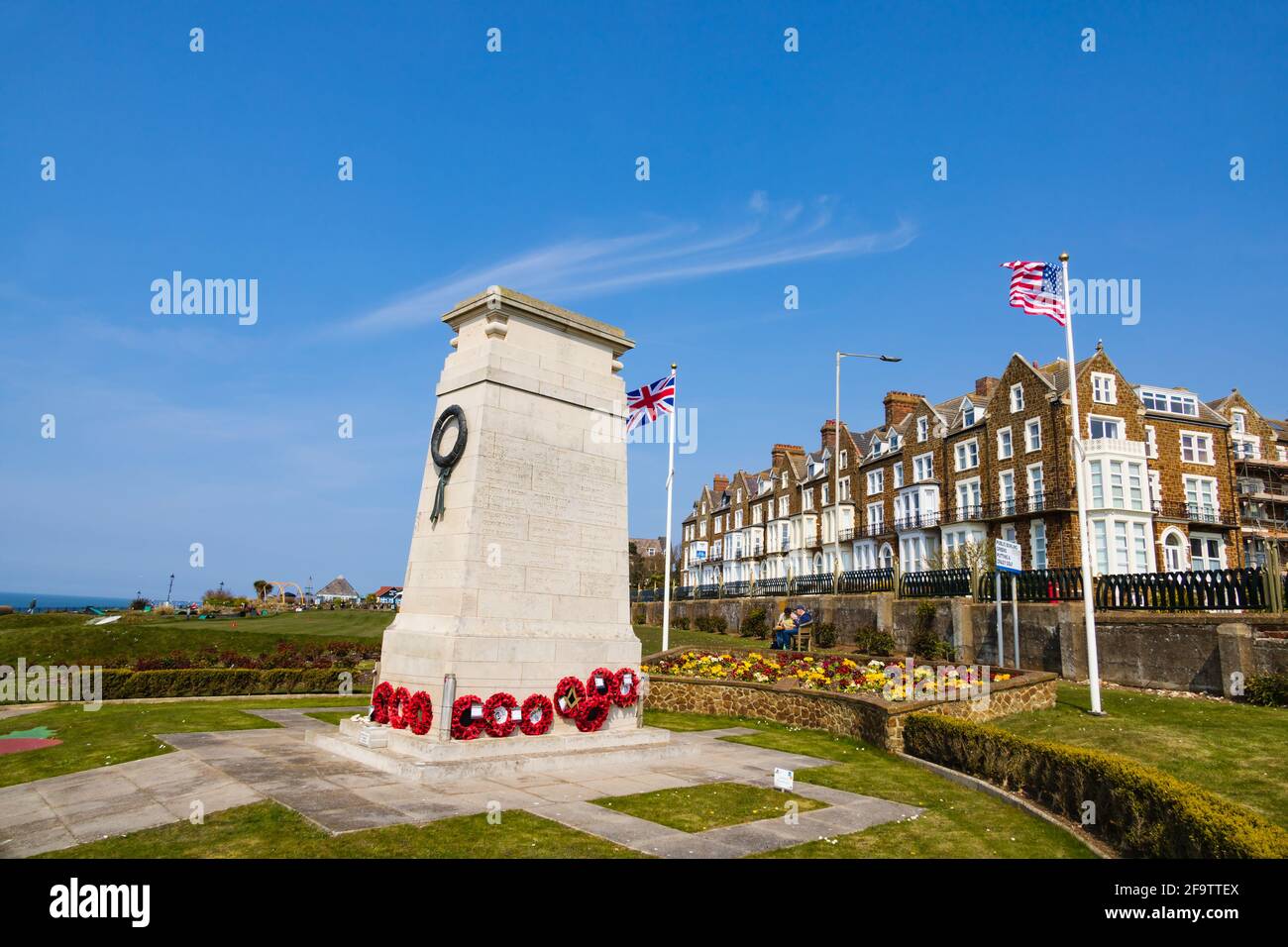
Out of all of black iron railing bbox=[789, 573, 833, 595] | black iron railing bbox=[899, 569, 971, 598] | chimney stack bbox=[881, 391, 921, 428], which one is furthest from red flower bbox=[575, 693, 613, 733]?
chimney stack bbox=[881, 391, 921, 428]

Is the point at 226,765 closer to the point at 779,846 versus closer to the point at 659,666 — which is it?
the point at 779,846

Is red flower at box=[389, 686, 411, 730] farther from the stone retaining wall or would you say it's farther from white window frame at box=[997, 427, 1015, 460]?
white window frame at box=[997, 427, 1015, 460]

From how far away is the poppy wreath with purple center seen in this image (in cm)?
1374

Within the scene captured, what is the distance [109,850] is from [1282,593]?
2551 centimetres

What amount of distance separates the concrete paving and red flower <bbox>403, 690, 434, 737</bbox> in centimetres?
98

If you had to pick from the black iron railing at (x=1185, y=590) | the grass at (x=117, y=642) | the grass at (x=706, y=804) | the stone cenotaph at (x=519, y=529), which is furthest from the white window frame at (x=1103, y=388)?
the grass at (x=706, y=804)

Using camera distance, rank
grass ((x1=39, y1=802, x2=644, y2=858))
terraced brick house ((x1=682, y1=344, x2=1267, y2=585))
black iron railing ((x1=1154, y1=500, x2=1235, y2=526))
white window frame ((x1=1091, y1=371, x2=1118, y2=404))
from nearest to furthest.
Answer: grass ((x1=39, y1=802, x2=644, y2=858)) → terraced brick house ((x1=682, y1=344, x2=1267, y2=585)) → white window frame ((x1=1091, y1=371, x2=1118, y2=404)) → black iron railing ((x1=1154, y1=500, x2=1235, y2=526))

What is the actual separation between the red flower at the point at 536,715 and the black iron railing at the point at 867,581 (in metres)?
28.4

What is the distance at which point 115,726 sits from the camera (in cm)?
1481

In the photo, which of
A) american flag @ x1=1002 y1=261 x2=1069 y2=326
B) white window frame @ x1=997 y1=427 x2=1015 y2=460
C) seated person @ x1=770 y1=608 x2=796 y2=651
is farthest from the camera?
white window frame @ x1=997 y1=427 x2=1015 y2=460

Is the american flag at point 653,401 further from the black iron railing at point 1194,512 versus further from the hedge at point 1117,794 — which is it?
the black iron railing at point 1194,512

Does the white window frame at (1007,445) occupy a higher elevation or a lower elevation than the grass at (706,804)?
higher

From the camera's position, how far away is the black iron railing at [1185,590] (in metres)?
20.4

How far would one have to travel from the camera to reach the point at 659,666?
23.3m
